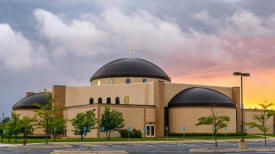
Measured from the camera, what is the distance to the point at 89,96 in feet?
276

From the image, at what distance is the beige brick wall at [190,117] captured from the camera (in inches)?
3029

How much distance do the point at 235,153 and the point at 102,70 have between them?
196 feet

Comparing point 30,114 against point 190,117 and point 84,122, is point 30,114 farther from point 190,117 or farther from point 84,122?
point 190,117

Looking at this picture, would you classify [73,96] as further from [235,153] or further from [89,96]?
[235,153]

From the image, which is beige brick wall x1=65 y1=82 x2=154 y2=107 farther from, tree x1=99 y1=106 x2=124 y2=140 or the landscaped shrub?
tree x1=99 y1=106 x2=124 y2=140

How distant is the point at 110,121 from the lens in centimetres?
6912

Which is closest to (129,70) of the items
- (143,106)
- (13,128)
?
(143,106)

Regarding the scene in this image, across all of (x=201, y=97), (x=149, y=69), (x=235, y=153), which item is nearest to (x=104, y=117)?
(x=201, y=97)

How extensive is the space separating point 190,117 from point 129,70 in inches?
735

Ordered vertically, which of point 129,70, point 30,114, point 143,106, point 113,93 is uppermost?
point 129,70

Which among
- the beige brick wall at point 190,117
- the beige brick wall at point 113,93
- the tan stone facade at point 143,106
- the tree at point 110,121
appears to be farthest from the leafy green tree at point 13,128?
the beige brick wall at point 190,117

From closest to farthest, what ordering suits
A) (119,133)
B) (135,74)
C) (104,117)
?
1. (104,117)
2. (119,133)
3. (135,74)

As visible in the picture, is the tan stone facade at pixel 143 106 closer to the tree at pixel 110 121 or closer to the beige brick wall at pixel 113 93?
the beige brick wall at pixel 113 93

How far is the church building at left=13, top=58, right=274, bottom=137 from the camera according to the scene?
76.6 meters
